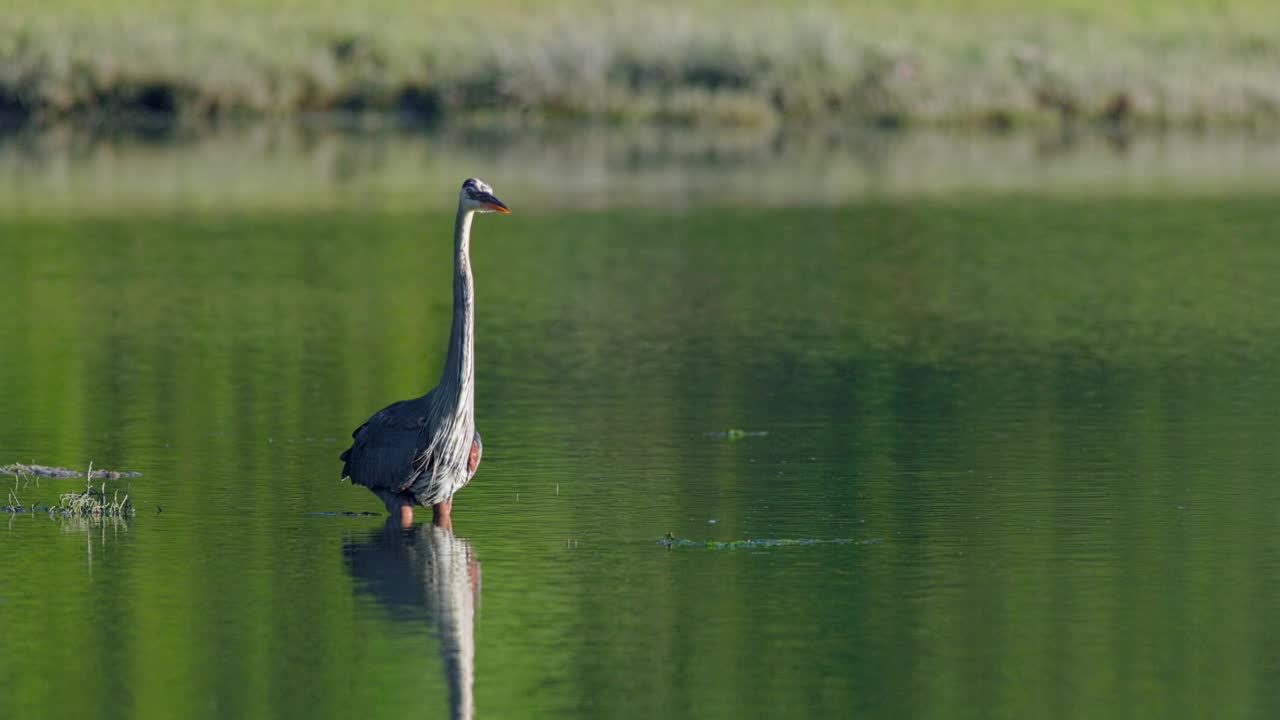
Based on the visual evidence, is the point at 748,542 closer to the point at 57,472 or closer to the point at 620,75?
the point at 57,472

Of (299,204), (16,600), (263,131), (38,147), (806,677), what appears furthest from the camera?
(263,131)

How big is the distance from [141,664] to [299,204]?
81.5 feet

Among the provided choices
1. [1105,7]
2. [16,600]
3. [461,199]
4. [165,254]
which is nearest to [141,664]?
[16,600]

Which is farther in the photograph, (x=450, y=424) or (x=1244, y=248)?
(x=1244, y=248)

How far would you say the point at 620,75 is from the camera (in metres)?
53.1

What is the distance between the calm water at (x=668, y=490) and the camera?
10.5 meters

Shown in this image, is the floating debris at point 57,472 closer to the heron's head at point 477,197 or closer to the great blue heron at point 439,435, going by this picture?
the great blue heron at point 439,435

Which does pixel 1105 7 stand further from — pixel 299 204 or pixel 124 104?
pixel 299 204

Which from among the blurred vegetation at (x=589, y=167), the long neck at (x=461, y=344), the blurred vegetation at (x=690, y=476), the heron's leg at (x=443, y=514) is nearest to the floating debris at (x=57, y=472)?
the blurred vegetation at (x=690, y=476)

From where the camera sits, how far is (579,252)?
1174 inches

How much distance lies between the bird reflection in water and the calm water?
0.10ft

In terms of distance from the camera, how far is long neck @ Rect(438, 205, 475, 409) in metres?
13.0

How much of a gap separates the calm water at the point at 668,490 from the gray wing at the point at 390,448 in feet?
0.99

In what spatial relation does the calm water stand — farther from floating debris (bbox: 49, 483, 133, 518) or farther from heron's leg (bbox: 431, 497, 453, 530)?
floating debris (bbox: 49, 483, 133, 518)
